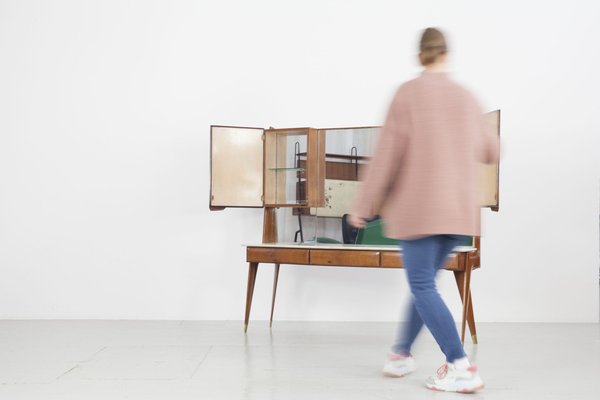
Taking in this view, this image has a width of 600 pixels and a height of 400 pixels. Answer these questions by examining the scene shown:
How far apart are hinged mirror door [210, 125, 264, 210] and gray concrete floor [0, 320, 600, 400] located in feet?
2.80

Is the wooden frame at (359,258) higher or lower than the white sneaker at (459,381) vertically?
higher

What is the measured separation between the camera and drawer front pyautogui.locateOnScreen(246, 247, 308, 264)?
4062mm

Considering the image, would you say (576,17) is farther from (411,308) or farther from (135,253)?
(135,253)

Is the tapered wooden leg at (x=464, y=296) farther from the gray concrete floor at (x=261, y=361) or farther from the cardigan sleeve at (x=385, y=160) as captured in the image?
the cardigan sleeve at (x=385, y=160)

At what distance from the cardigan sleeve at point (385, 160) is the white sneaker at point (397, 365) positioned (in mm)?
685

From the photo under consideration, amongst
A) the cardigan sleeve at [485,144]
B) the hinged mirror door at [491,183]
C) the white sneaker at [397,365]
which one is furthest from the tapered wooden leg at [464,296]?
the cardigan sleeve at [485,144]

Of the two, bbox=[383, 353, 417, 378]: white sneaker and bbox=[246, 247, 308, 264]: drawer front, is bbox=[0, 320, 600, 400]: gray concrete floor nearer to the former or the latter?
bbox=[383, 353, 417, 378]: white sneaker

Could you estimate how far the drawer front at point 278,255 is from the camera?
4.06m

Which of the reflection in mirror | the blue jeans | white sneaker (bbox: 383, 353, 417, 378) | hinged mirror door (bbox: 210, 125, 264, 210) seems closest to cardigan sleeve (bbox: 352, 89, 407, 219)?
the blue jeans

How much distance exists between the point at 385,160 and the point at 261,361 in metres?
1.30

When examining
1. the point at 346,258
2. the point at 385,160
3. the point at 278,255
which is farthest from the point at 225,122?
the point at 385,160

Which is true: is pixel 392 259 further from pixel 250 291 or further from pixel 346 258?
pixel 250 291

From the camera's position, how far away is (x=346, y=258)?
3953 millimetres

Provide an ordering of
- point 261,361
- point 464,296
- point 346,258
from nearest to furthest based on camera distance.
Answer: point 261,361, point 464,296, point 346,258
